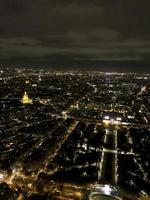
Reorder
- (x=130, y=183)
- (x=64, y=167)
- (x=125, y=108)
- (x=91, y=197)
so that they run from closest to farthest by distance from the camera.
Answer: (x=91, y=197) < (x=130, y=183) < (x=64, y=167) < (x=125, y=108)

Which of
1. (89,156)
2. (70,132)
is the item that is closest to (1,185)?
(89,156)

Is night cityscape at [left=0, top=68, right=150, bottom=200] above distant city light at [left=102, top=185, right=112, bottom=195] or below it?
below

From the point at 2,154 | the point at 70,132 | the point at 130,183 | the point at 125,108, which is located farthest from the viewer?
the point at 125,108

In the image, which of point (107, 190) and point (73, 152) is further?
point (73, 152)

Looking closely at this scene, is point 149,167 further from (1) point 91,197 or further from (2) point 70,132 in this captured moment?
(2) point 70,132

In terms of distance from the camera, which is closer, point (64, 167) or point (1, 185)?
point (1, 185)

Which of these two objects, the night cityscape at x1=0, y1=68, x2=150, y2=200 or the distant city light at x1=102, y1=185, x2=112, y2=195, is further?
the night cityscape at x1=0, y1=68, x2=150, y2=200

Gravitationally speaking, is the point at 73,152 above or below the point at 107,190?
below

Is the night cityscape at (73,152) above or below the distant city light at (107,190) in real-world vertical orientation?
below

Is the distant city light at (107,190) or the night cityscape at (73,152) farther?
the night cityscape at (73,152)

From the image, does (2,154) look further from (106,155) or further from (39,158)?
(106,155)
